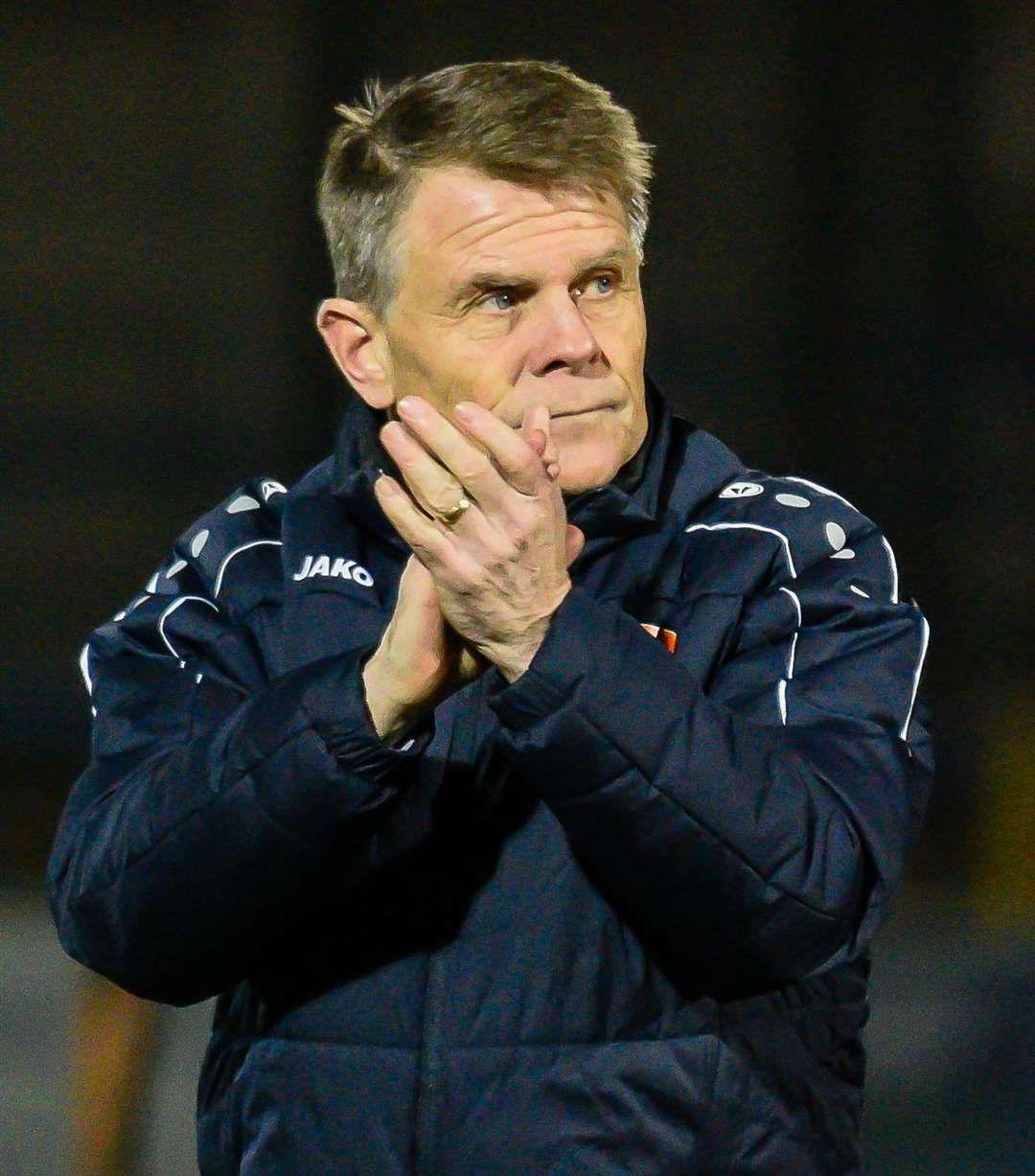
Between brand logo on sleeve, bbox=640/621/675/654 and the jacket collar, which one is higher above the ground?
the jacket collar

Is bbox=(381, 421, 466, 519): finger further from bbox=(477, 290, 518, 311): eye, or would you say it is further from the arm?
bbox=(477, 290, 518, 311): eye

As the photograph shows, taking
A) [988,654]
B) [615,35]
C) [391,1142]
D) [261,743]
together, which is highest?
[261,743]

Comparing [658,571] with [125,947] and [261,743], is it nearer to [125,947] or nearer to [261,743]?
[261,743]

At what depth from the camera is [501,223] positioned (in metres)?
1.58

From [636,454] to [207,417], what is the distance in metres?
5.40

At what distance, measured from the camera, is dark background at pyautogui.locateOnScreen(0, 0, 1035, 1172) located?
6.34 m

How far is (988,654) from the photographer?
6328mm

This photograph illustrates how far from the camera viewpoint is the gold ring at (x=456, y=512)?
1.29m

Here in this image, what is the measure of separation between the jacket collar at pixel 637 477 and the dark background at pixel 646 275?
4.45 m

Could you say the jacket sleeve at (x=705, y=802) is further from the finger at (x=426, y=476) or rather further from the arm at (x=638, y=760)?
the finger at (x=426, y=476)

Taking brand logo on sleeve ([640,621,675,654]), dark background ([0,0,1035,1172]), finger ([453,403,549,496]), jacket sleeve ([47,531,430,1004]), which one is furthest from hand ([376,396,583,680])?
dark background ([0,0,1035,1172])

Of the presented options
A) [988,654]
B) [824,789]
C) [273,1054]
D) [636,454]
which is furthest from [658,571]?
[988,654]

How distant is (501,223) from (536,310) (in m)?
0.07

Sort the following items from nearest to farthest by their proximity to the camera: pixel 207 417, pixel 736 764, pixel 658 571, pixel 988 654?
pixel 736 764 → pixel 658 571 → pixel 988 654 → pixel 207 417
